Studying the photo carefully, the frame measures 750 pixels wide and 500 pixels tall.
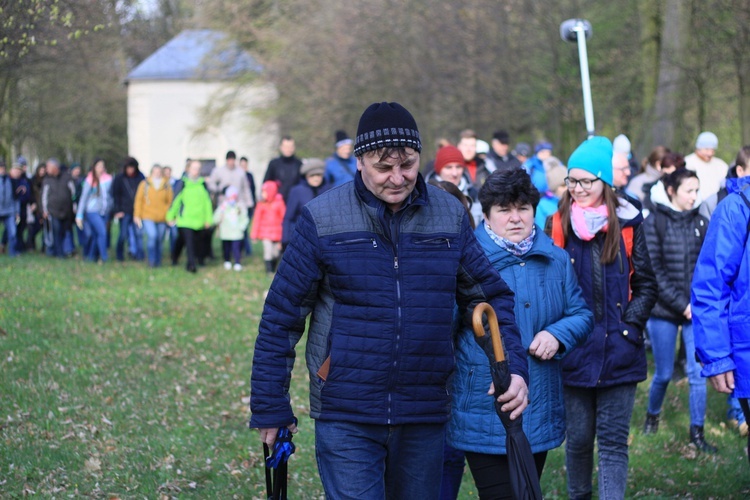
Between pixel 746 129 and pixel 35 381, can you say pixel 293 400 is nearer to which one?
pixel 35 381

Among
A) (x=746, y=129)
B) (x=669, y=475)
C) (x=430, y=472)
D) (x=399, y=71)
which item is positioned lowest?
(x=669, y=475)

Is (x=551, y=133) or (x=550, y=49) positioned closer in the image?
(x=550, y=49)

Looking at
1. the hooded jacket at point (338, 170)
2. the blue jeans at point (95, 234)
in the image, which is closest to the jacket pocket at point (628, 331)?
the hooded jacket at point (338, 170)

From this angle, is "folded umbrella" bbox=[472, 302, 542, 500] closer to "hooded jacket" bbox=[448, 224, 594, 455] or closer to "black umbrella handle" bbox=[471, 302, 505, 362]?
"black umbrella handle" bbox=[471, 302, 505, 362]

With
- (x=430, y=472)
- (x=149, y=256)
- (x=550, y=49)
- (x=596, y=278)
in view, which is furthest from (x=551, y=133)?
(x=430, y=472)

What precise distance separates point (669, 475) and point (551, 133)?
24.0 meters

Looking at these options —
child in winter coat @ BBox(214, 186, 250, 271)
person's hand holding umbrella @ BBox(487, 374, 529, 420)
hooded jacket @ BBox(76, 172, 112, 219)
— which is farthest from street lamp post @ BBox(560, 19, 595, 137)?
hooded jacket @ BBox(76, 172, 112, 219)

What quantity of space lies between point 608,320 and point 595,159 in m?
0.98

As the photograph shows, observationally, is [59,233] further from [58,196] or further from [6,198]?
[6,198]

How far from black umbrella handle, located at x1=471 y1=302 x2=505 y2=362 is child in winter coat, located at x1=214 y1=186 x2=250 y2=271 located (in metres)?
16.3

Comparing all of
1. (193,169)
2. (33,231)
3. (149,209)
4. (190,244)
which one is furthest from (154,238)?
(33,231)

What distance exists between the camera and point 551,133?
31.0m

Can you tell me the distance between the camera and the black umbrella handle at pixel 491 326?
434 cm

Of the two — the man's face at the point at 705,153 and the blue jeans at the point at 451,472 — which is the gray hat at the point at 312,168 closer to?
the man's face at the point at 705,153
